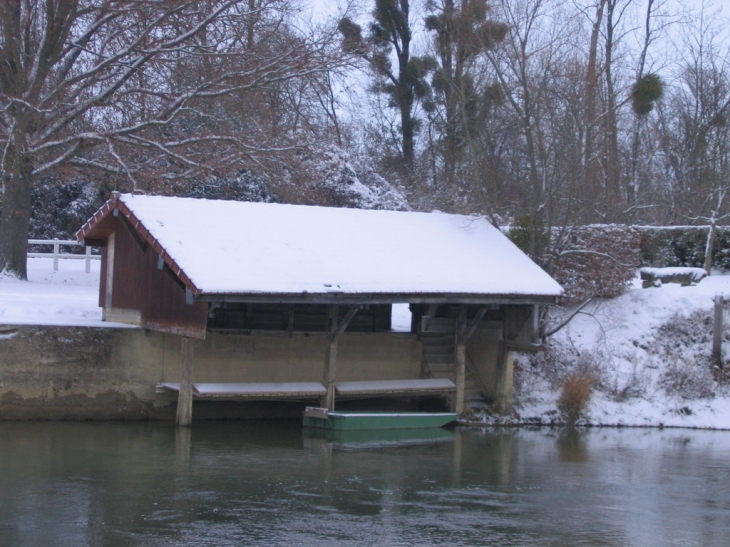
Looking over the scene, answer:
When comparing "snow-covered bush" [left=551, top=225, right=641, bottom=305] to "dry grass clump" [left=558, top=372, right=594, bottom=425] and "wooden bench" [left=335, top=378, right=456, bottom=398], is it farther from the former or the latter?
"wooden bench" [left=335, top=378, right=456, bottom=398]

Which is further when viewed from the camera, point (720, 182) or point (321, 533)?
point (720, 182)

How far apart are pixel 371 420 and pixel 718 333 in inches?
369

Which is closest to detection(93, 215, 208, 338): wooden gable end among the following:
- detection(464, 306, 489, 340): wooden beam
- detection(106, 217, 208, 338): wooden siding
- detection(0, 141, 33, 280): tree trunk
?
detection(106, 217, 208, 338): wooden siding

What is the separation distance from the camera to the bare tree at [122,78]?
69.4 ft

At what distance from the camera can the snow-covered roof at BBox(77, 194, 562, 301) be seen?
15289mm

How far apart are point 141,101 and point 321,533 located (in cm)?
1587

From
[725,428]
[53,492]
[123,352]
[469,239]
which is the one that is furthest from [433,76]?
[53,492]

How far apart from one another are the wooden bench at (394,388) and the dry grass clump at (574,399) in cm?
259

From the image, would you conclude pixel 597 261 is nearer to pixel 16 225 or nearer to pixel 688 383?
pixel 688 383

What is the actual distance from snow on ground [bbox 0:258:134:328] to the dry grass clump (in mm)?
9270

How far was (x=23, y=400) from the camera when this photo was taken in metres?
15.8

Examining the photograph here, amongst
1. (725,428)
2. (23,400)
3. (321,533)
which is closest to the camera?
(321,533)

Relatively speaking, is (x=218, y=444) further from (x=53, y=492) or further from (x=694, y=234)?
(x=694, y=234)

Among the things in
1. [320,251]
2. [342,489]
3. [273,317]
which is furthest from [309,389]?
[342,489]
